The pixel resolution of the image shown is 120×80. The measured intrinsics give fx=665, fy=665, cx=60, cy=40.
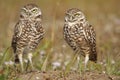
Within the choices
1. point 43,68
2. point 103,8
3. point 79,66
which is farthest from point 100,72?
point 103,8

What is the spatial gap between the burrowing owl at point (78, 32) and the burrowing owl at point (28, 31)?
38 cm

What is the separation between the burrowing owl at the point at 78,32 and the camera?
338 inches

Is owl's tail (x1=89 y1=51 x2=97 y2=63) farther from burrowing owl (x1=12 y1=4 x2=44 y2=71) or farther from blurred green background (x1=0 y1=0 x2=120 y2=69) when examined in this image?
blurred green background (x1=0 y1=0 x2=120 y2=69)

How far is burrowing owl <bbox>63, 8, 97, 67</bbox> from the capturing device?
8.59 metres

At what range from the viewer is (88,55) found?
884 centimetres

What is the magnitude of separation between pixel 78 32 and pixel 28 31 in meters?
0.66

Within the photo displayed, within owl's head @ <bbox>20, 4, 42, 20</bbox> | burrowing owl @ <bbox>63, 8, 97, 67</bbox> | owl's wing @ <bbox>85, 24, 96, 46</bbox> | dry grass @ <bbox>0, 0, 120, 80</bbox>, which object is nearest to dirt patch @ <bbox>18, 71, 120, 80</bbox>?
dry grass @ <bbox>0, 0, 120, 80</bbox>

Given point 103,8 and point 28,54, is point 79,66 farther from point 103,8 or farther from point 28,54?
point 103,8

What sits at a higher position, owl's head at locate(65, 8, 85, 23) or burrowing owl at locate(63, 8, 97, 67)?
owl's head at locate(65, 8, 85, 23)

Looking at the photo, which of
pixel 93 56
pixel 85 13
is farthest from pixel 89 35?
pixel 85 13

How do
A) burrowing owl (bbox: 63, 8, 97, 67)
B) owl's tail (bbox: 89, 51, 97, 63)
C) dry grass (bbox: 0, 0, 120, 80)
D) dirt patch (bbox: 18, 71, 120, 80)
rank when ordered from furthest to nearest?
dry grass (bbox: 0, 0, 120, 80) < owl's tail (bbox: 89, 51, 97, 63) < burrowing owl (bbox: 63, 8, 97, 67) < dirt patch (bbox: 18, 71, 120, 80)

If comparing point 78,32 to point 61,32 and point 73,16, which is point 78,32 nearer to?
point 73,16

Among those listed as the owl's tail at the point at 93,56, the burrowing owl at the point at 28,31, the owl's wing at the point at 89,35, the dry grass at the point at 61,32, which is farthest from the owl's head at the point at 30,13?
the owl's tail at the point at 93,56

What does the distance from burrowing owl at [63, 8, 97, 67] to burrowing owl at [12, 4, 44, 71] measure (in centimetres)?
38
